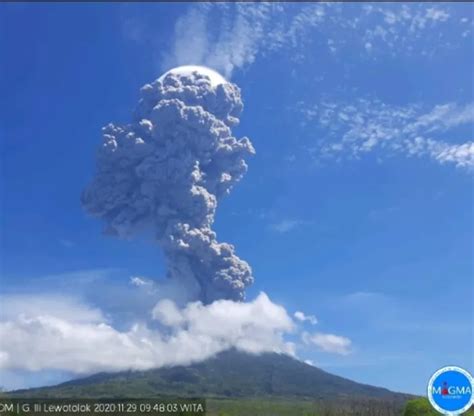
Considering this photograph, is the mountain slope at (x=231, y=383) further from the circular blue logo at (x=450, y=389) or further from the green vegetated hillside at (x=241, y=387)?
the circular blue logo at (x=450, y=389)

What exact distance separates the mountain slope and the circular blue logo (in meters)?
117

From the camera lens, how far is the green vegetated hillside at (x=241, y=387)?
115 meters

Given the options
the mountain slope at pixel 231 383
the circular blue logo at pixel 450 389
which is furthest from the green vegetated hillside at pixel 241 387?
the circular blue logo at pixel 450 389

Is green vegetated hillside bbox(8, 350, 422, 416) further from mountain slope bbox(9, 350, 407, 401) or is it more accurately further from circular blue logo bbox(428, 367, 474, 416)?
circular blue logo bbox(428, 367, 474, 416)

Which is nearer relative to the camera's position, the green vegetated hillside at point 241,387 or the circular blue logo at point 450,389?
the circular blue logo at point 450,389

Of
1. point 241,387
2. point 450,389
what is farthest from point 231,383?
point 450,389

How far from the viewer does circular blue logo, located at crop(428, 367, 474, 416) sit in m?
10.4

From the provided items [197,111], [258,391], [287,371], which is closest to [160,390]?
[258,391]

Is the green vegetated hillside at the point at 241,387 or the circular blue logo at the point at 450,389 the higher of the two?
the green vegetated hillside at the point at 241,387

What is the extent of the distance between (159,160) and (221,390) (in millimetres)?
54765

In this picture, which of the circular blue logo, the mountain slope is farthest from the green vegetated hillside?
the circular blue logo

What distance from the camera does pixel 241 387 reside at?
456 feet

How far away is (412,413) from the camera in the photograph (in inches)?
899

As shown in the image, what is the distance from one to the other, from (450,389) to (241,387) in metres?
134
